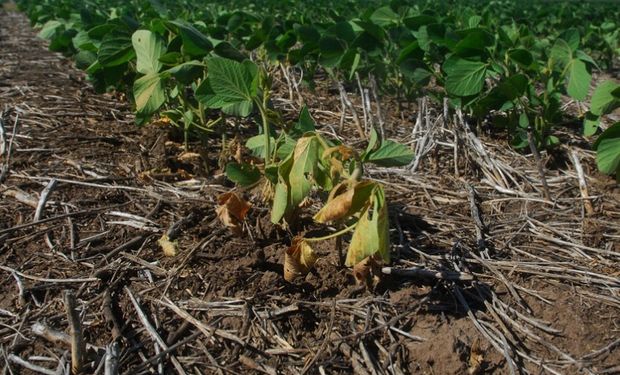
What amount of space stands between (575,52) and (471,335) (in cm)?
185

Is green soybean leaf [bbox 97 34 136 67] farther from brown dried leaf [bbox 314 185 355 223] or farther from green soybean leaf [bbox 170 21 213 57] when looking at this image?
brown dried leaf [bbox 314 185 355 223]

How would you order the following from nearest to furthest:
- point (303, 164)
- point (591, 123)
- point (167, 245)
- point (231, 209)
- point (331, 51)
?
point (303, 164) < point (231, 209) < point (167, 245) < point (591, 123) < point (331, 51)

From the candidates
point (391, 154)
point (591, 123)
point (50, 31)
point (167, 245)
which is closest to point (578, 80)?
point (591, 123)

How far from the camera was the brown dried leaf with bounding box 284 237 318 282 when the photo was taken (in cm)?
158

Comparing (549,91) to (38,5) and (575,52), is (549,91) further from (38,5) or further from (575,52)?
(38,5)

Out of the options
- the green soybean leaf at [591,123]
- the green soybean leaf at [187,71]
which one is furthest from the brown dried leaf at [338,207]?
the green soybean leaf at [591,123]

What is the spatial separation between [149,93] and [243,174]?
0.56 meters

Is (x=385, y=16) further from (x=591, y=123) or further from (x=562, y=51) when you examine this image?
(x=591, y=123)

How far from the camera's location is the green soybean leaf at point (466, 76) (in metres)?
2.73

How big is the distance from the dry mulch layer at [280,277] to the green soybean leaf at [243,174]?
0.16 metres

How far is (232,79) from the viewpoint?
182 centimetres

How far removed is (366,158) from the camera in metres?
1.59

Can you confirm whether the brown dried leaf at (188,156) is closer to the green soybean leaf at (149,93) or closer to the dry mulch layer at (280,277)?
the dry mulch layer at (280,277)

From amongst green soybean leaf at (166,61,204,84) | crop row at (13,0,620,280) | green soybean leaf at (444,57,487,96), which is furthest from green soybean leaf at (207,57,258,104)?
green soybean leaf at (444,57,487,96)
